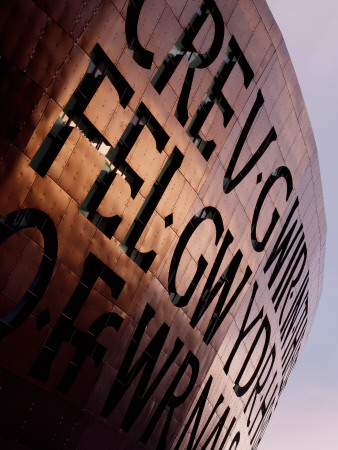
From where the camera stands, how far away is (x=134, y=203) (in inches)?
842

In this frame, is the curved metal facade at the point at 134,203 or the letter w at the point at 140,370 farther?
the letter w at the point at 140,370

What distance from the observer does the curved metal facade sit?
17.5 m

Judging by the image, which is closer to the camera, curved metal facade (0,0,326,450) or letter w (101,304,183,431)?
curved metal facade (0,0,326,450)

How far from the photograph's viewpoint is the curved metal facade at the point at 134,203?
57.6ft

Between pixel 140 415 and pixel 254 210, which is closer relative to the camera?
pixel 140 415

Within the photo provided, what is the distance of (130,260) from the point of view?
22.2m

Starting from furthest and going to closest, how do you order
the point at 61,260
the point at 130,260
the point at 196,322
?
1. the point at 196,322
2. the point at 130,260
3. the point at 61,260

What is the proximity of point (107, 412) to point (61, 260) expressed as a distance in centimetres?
692

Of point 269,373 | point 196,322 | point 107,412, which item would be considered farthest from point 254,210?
point 269,373

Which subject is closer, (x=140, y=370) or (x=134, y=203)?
(x=134, y=203)

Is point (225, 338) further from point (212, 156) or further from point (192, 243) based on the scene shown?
point (212, 156)

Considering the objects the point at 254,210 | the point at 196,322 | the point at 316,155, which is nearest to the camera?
the point at 196,322

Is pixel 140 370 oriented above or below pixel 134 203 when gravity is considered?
below

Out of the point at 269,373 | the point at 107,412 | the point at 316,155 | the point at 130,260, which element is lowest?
the point at 107,412
